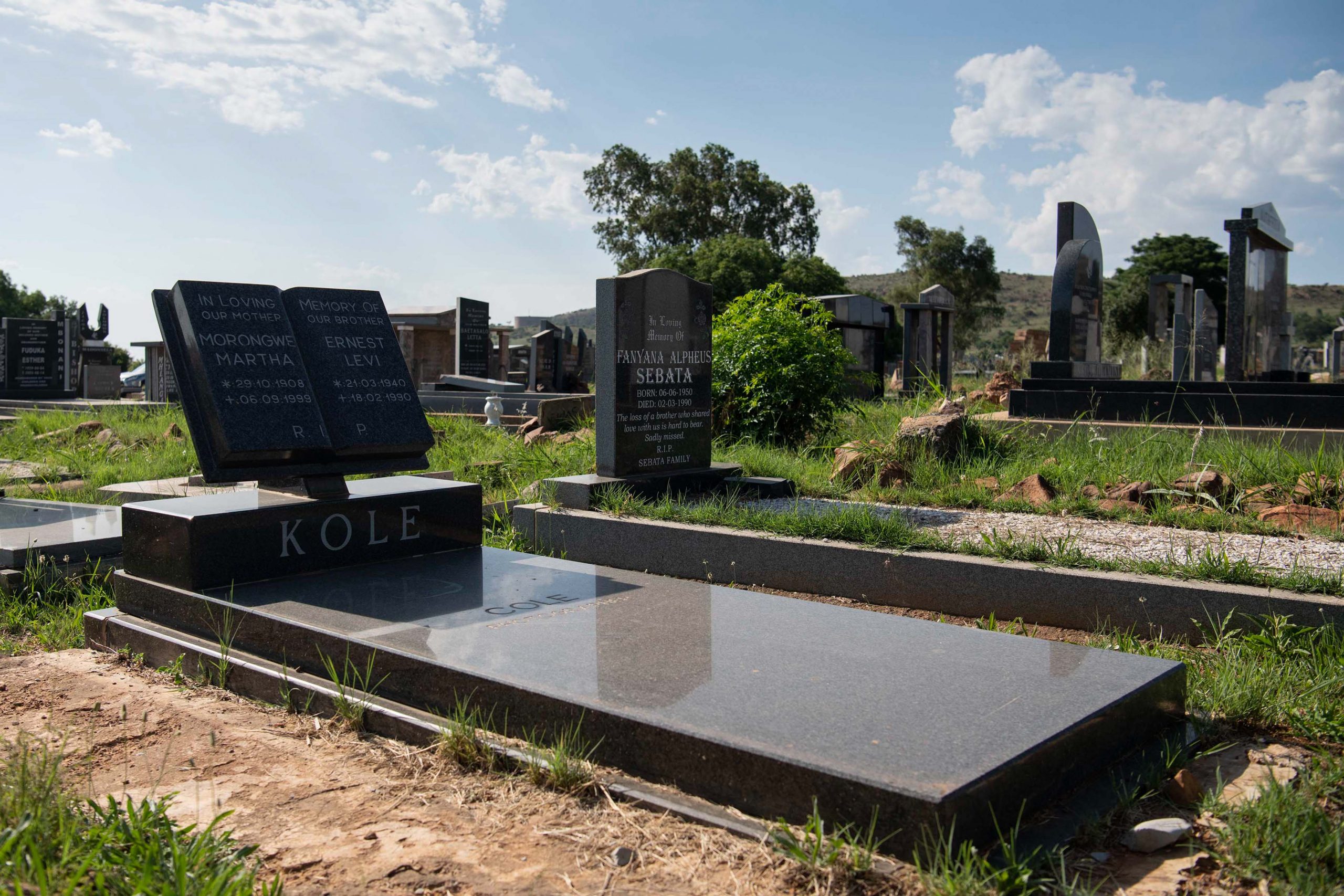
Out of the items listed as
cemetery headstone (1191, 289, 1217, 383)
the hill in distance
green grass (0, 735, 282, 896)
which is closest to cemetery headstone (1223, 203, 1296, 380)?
cemetery headstone (1191, 289, 1217, 383)

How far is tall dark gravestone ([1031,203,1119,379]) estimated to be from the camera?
37.8ft

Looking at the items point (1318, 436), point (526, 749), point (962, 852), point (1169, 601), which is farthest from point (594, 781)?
point (1318, 436)

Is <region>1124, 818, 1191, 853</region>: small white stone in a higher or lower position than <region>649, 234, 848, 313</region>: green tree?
lower

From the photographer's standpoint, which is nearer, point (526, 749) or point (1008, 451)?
point (526, 749)

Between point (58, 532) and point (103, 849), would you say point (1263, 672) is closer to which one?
point (103, 849)

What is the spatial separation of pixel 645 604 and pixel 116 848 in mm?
2189

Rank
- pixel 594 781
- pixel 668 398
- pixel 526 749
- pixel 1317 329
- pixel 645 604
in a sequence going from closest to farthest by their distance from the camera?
pixel 594 781, pixel 526 749, pixel 645 604, pixel 668 398, pixel 1317 329

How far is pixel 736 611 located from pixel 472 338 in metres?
18.3

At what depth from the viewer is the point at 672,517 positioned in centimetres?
591

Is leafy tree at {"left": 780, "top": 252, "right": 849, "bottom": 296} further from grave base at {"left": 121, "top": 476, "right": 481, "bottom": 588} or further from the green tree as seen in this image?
grave base at {"left": 121, "top": 476, "right": 481, "bottom": 588}

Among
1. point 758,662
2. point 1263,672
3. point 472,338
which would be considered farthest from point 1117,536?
point 472,338

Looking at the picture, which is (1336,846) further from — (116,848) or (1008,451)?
(1008,451)

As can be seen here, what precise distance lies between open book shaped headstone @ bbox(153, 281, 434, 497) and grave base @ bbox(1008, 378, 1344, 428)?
246 inches

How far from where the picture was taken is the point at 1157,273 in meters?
39.1
